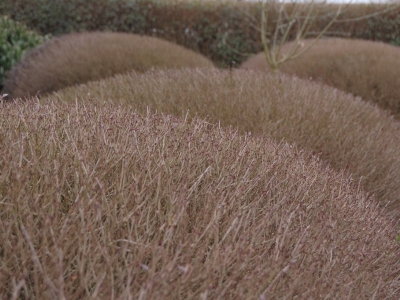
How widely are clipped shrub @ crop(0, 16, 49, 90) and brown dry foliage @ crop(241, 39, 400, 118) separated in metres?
4.45

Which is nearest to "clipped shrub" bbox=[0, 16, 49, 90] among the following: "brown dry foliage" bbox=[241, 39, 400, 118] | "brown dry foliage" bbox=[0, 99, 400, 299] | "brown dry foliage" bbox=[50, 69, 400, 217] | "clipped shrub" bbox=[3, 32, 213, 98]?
"clipped shrub" bbox=[3, 32, 213, 98]

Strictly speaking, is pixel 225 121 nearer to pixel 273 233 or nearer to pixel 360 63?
pixel 273 233

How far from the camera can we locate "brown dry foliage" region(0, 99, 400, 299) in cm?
130

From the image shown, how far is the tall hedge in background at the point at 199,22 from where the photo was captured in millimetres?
11367

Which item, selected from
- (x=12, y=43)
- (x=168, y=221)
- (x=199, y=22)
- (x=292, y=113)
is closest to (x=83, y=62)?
(x=12, y=43)

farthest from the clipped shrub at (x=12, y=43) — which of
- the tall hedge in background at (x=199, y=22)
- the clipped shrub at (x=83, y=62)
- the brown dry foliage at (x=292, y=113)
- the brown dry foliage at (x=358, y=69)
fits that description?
the brown dry foliage at (x=358, y=69)

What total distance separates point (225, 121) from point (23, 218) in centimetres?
226

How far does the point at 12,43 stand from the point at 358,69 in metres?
5.81

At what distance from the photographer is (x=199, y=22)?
37.4 ft

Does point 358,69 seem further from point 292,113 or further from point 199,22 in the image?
point 199,22

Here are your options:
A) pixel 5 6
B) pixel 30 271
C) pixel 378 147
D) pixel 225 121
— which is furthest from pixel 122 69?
pixel 5 6

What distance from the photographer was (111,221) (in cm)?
157

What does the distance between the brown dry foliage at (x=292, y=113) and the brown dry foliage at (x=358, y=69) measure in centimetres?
168

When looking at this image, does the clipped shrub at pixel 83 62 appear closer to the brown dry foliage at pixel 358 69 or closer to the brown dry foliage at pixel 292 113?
the brown dry foliage at pixel 358 69
